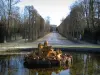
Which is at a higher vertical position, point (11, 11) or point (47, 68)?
point (11, 11)

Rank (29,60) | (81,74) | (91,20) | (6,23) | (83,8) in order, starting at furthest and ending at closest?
(83,8)
(91,20)
(6,23)
(29,60)
(81,74)

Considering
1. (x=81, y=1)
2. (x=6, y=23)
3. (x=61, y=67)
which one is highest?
(x=81, y=1)

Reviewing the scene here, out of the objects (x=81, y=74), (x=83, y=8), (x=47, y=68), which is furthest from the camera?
(x=83, y=8)

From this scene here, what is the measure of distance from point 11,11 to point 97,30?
58.5 feet

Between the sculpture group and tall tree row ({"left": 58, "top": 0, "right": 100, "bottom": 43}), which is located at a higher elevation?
tall tree row ({"left": 58, "top": 0, "right": 100, "bottom": 43})

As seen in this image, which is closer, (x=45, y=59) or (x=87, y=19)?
(x=45, y=59)

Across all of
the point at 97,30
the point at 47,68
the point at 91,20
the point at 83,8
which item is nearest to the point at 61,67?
the point at 47,68

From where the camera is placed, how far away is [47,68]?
23562 mm

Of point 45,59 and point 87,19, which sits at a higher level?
point 87,19

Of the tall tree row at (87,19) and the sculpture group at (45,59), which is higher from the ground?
the tall tree row at (87,19)

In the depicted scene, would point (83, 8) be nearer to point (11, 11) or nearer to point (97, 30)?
point (97, 30)

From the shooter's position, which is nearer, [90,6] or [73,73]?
[73,73]

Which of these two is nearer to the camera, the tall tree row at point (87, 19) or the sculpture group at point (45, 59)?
the sculpture group at point (45, 59)

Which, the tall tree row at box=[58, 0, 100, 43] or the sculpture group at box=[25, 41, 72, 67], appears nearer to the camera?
the sculpture group at box=[25, 41, 72, 67]
